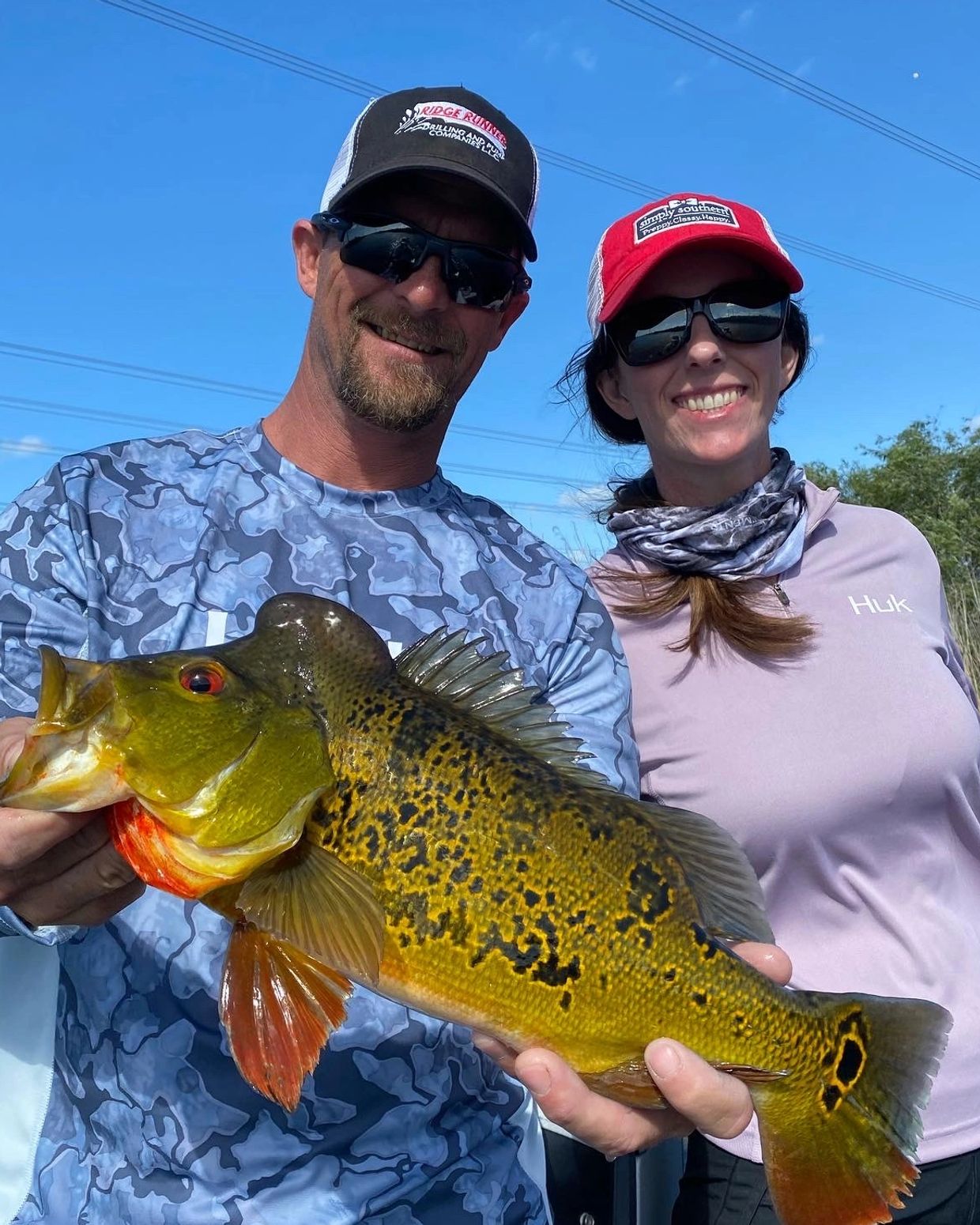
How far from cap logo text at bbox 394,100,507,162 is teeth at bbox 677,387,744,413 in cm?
100

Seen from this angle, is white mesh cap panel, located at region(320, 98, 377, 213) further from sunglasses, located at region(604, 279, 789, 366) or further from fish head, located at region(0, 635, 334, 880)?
fish head, located at region(0, 635, 334, 880)

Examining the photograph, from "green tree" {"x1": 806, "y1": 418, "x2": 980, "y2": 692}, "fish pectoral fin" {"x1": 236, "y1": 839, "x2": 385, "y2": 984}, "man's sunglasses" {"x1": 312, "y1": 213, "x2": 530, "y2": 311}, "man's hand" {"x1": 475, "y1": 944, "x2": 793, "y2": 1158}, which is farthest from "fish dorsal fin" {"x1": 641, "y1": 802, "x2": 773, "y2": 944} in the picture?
"green tree" {"x1": 806, "y1": 418, "x2": 980, "y2": 692}

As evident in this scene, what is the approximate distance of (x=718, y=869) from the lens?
2043 mm

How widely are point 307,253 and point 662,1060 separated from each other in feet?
8.11

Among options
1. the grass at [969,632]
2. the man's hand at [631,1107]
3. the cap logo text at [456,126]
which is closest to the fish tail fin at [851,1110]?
the man's hand at [631,1107]

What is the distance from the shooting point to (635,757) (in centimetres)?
261

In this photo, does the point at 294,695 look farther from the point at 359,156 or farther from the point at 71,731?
the point at 359,156

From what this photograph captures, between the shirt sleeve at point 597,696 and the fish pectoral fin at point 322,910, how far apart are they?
86cm

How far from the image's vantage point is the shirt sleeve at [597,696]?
248 cm

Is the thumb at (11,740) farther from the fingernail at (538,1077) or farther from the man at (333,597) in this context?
the fingernail at (538,1077)

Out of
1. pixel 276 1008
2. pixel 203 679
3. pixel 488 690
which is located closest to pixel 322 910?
pixel 276 1008

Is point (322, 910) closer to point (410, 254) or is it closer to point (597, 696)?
point (597, 696)

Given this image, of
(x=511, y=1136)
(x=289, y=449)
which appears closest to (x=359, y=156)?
(x=289, y=449)

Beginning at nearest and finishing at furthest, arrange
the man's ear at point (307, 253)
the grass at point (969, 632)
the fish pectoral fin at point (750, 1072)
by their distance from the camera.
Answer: the fish pectoral fin at point (750, 1072) → the man's ear at point (307, 253) → the grass at point (969, 632)
